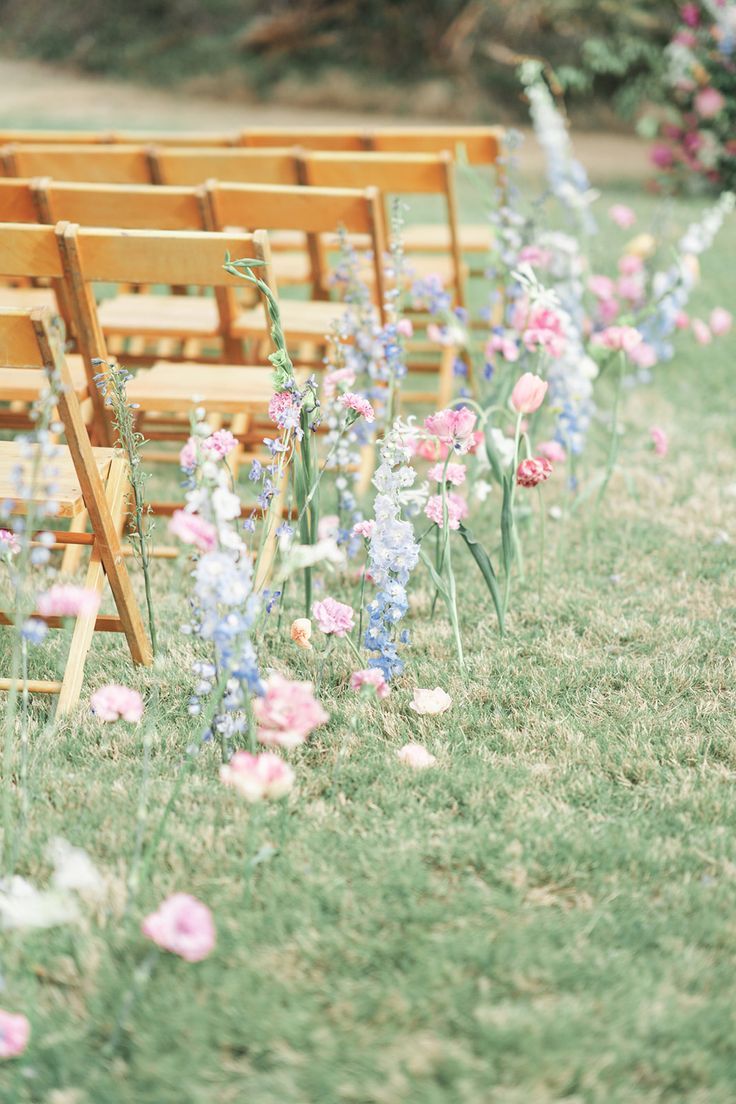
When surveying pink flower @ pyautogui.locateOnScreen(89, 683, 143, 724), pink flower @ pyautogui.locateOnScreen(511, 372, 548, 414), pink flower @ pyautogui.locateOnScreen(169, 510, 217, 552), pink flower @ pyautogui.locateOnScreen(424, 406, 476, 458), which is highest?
pink flower @ pyautogui.locateOnScreen(511, 372, 548, 414)

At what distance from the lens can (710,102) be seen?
844 centimetres

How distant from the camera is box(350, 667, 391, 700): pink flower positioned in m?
2.22

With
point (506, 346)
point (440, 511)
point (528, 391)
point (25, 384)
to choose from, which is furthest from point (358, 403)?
point (25, 384)

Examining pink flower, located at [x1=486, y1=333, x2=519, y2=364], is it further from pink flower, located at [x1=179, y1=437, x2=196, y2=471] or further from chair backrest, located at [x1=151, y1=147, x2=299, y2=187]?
pink flower, located at [x1=179, y1=437, x2=196, y2=471]

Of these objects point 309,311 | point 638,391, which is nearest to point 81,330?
point 309,311

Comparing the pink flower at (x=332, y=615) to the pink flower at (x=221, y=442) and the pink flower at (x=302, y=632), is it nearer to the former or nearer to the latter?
the pink flower at (x=302, y=632)

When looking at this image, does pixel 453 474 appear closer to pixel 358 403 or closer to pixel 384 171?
pixel 358 403

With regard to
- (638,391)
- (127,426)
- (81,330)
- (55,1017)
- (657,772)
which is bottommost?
(55,1017)

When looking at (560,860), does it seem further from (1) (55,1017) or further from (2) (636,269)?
(2) (636,269)

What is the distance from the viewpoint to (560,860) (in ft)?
6.86

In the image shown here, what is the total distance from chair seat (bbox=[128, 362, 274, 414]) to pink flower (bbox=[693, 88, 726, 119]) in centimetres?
637

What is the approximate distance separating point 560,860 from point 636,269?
360cm

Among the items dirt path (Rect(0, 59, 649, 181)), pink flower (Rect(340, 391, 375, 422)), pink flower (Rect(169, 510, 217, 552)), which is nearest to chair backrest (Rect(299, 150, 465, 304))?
pink flower (Rect(340, 391, 375, 422))

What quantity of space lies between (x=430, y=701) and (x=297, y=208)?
1690mm
